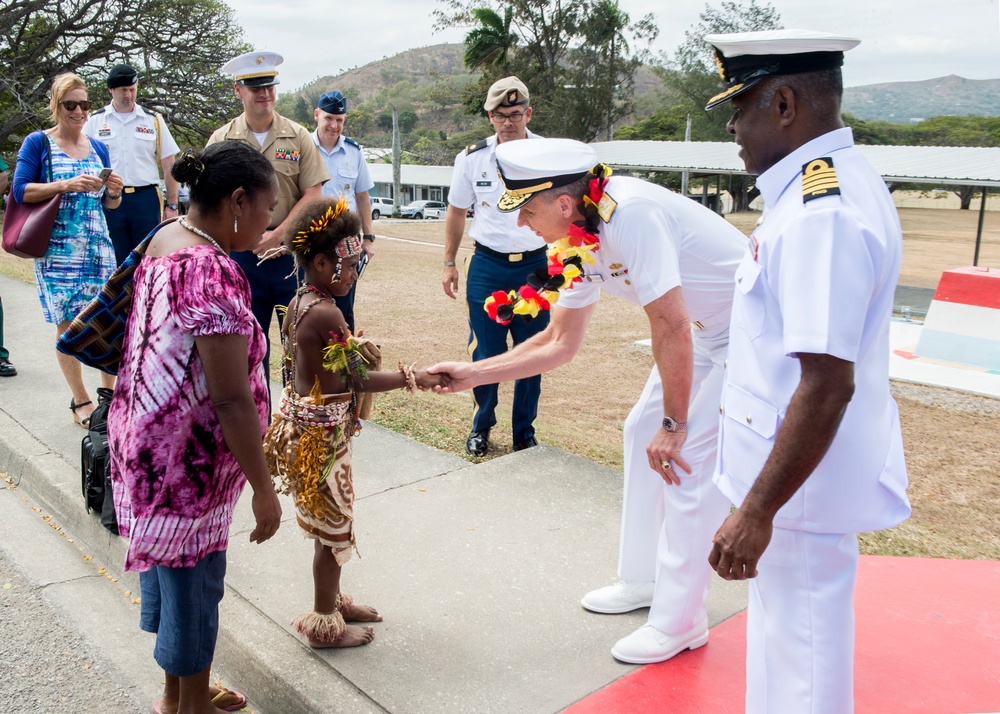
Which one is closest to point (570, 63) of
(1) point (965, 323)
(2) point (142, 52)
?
(2) point (142, 52)

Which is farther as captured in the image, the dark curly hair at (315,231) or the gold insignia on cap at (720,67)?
the dark curly hair at (315,231)

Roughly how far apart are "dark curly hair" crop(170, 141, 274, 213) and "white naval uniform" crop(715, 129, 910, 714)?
1461mm

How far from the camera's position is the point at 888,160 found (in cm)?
1750

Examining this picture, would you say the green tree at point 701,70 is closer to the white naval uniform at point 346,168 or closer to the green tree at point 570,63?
the green tree at point 570,63

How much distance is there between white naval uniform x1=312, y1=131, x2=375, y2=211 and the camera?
21.0 ft

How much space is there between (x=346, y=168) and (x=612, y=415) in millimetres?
2969

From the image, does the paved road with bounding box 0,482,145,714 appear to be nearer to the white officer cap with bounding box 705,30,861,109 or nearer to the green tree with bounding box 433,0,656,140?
the white officer cap with bounding box 705,30,861,109

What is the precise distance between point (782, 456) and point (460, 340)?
8.28 meters

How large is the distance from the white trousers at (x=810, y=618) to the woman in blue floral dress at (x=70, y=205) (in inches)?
190

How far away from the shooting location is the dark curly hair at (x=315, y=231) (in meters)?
2.94

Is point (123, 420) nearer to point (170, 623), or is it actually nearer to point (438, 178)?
point (170, 623)

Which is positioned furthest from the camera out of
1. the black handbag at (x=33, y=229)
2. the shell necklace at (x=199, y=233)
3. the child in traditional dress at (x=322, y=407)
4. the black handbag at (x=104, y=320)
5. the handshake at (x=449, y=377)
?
the black handbag at (x=33, y=229)

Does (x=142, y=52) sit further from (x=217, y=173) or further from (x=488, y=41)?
(x=217, y=173)

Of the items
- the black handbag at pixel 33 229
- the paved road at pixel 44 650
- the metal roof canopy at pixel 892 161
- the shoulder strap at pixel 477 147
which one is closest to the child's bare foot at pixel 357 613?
the paved road at pixel 44 650
